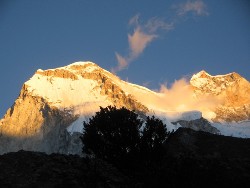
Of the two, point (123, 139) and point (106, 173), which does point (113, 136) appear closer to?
point (123, 139)

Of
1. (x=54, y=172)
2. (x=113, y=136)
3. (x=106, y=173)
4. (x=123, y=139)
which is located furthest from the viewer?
(x=113, y=136)

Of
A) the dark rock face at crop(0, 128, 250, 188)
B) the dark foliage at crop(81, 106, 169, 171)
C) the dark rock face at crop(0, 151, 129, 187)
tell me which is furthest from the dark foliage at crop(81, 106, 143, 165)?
the dark rock face at crop(0, 151, 129, 187)

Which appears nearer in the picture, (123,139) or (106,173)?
(106,173)

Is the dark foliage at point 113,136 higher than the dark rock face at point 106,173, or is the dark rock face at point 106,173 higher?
the dark foliage at point 113,136

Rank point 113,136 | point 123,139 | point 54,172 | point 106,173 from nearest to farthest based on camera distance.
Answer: point 54,172 < point 106,173 < point 123,139 < point 113,136

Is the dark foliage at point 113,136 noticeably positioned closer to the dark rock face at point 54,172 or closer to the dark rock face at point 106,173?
the dark rock face at point 106,173

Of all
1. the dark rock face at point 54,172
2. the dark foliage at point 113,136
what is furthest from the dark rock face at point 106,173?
the dark foliage at point 113,136

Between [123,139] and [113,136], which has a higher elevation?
[113,136]

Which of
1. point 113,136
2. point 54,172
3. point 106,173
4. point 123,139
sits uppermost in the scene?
point 113,136

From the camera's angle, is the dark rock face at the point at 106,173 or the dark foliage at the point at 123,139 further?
the dark foliage at the point at 123,139

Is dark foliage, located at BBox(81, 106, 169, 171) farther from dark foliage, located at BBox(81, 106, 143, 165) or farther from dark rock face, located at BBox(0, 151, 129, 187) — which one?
dark rock face, located at BBox(0, 151, 129, 187)

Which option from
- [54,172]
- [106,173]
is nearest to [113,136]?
[106,173]

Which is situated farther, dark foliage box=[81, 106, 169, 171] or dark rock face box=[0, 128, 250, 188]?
dark foliage box=[81, 106, 169, 171]

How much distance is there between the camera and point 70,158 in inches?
1314
